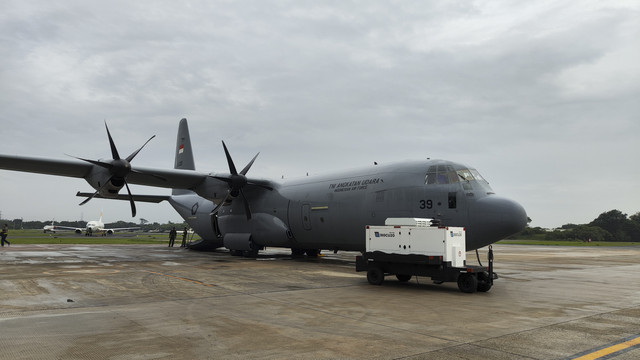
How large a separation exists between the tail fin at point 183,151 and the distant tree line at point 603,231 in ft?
230

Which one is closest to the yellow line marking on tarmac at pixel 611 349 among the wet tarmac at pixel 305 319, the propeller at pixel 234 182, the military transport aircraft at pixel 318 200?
the wet tarmac at pixel 305 319

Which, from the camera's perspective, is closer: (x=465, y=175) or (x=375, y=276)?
(x=375, y=276)

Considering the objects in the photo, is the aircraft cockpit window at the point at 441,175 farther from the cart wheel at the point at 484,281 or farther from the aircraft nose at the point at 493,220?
the cart wheel at the point at 484,281

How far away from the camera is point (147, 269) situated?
16516 millimetres

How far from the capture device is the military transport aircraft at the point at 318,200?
14.6m

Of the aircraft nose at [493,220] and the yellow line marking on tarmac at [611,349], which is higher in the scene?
the aircraft nose at [493,220]

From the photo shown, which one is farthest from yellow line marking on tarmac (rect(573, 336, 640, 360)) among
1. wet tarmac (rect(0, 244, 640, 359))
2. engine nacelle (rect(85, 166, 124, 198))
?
engine nacelle (rect(85, 166, 124, 198))

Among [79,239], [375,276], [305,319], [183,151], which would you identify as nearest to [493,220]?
[375,276]

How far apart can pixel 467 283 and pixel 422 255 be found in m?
1.36

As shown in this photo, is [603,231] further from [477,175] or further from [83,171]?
[83,171]

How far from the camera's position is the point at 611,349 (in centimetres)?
594

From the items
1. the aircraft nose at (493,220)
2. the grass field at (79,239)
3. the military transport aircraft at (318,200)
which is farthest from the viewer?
the grass field at (79,239)

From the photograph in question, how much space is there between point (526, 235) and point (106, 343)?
9377cm

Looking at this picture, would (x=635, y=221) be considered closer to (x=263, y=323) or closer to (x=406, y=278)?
(x=406, y=278)
